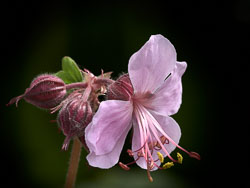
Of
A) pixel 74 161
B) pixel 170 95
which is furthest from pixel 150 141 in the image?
pixel 74 161

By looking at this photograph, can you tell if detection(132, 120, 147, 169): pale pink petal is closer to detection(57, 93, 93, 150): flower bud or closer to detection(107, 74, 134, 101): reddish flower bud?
detection(107, 74, 134, 101): reddish flower bud

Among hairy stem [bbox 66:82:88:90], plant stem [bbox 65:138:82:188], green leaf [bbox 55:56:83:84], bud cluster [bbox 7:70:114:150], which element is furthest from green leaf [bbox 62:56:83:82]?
plant stem [bbox 65:138:82:188]

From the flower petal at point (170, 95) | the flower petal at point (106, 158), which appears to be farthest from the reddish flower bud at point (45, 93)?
the flower petal at point (170, 95)

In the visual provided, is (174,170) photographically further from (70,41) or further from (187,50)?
(70,41)

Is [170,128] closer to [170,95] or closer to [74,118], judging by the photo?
[170,95]

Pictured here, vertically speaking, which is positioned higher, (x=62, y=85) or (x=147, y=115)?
(x=62, y=85)

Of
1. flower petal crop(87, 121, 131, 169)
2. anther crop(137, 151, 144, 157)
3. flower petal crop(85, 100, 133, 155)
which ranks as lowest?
anther crop(137, 151, 144, 157)

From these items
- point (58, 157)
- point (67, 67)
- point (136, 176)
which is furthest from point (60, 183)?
point (67, 67)
